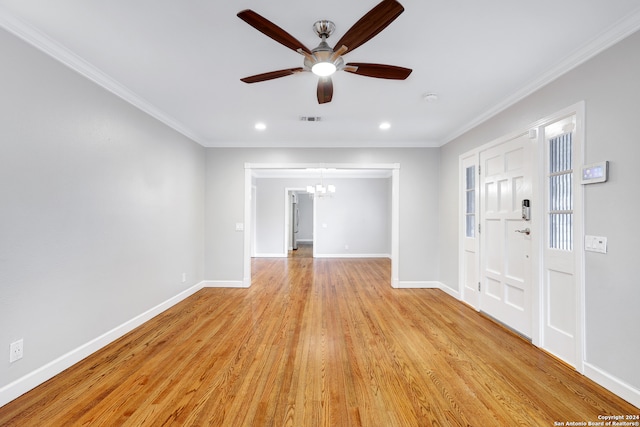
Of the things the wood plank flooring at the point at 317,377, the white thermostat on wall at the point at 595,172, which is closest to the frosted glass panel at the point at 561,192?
the white thermostat on wall at the point at 595,172

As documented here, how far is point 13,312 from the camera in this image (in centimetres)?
190

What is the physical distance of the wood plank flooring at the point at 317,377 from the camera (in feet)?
5.75

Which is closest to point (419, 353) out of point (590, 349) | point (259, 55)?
point (590, 349)

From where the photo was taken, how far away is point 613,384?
1953 millimetres

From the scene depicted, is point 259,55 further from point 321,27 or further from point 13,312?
point 13,312

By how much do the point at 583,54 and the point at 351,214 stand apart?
6581 millimetres

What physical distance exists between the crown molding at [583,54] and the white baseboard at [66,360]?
4748 millimetres

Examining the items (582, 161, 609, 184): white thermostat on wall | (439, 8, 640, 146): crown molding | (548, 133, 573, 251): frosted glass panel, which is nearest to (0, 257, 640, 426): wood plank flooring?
(548, 133, 573, 251): frosted glass panel

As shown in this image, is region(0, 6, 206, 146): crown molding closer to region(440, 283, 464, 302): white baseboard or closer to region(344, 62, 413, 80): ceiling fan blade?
region(344, 62, 413, 80): ceiling fan blade

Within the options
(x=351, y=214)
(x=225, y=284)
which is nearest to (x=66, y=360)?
(x=225, y=284)

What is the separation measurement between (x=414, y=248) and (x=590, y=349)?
285 cm

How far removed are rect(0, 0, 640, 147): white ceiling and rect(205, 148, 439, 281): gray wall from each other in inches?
51.1

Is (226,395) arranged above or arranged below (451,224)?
below

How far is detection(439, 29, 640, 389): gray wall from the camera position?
6.13 ft
